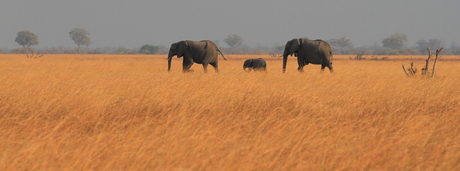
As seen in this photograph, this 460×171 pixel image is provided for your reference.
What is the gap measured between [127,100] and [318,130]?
12.2ft

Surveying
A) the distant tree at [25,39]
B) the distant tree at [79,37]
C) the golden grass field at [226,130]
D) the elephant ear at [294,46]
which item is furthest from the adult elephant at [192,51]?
the distant tree at [79,37]

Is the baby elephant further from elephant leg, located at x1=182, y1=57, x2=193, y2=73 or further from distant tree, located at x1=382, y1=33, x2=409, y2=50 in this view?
distant tree, located at x1=382, y1=33, x2=409, y2=50

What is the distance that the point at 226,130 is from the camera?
514cm

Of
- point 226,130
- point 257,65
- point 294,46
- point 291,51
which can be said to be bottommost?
point 226,130

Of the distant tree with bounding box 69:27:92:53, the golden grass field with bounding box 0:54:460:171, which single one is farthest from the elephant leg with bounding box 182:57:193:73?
the distant tree with bounding box 69:27:92:53

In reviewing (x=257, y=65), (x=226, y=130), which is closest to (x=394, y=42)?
(x=257, y=65)

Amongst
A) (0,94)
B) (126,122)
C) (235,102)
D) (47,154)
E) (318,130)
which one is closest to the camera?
(47,154)

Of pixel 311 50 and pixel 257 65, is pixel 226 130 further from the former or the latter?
pixel 257 65

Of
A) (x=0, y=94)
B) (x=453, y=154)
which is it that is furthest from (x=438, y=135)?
(x=0, y=94)

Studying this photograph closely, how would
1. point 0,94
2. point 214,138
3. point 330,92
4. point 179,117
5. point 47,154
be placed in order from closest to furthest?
point 47,154
point 214,138
point 179,117
point 0,94
point 330,92

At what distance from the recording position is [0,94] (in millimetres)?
8109

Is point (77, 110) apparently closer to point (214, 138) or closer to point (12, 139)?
point (12, 139)

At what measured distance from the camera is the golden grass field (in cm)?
391

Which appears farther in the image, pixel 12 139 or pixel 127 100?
pixel 127 100
